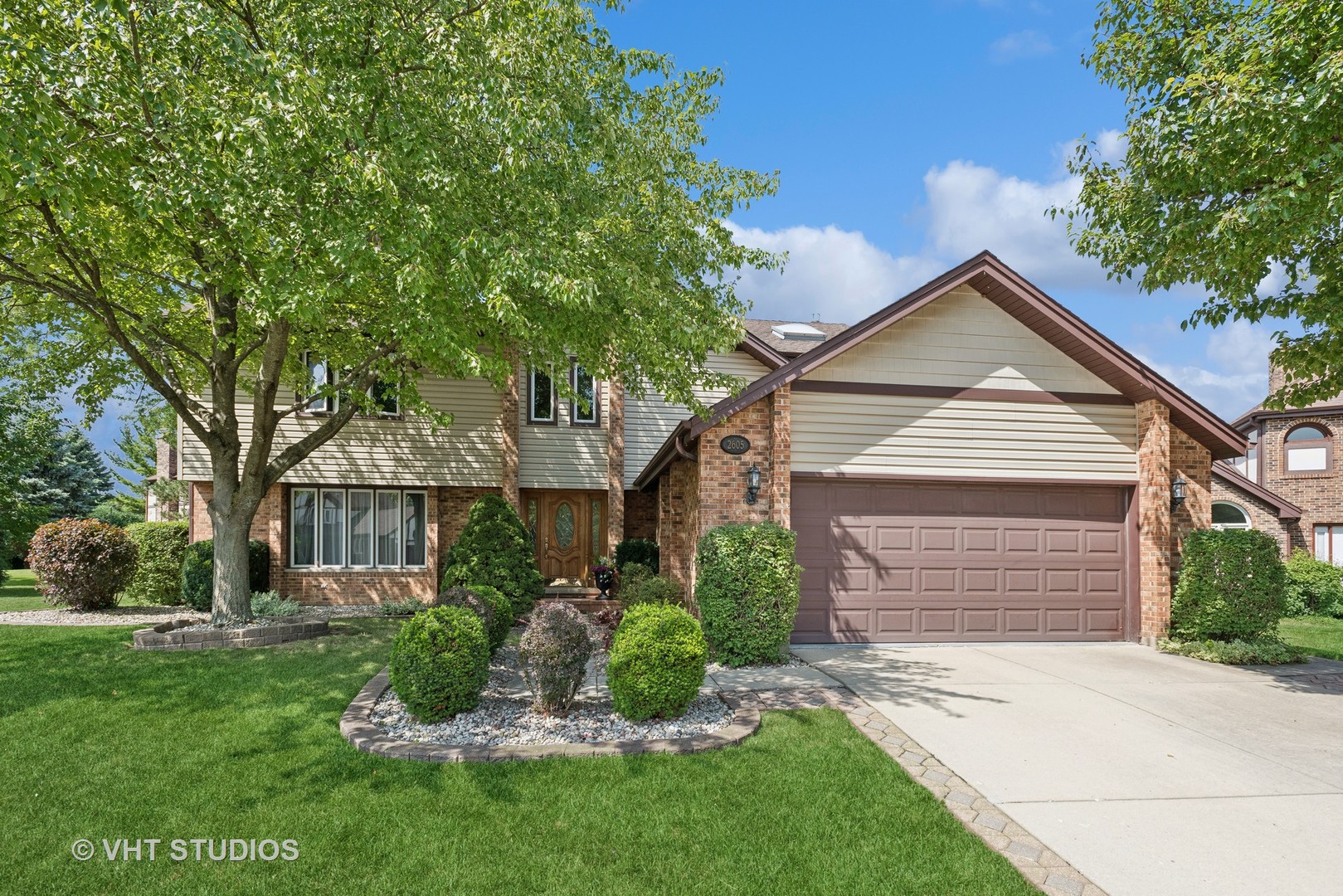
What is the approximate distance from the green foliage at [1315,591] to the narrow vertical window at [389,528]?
20.6 m

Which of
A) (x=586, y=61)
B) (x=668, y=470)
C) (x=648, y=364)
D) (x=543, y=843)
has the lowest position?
(x=543, y=843)

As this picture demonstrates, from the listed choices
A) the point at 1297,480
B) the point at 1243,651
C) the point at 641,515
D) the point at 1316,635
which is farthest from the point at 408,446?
the point at 1297,480

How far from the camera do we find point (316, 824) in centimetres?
467

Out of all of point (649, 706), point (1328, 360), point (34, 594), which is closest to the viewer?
point (649, 706)

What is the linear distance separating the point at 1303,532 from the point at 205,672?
28.7 meters

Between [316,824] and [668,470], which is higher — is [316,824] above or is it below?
below

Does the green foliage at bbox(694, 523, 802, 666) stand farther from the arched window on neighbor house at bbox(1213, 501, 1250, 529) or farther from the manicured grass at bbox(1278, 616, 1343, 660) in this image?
the arched window on neighbor house at bbox(1213, 501, 1250, 529)

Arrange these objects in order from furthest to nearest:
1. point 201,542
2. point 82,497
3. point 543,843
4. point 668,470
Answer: point 82,497 < point 201,542 < point 668,470 < point 543,843

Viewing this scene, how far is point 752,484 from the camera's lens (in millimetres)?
9961

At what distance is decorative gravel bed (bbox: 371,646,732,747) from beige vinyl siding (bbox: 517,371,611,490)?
8.72 m

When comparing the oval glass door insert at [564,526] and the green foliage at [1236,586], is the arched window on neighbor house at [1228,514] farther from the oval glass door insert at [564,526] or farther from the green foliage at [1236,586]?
the oval glass door insert at [564,526]

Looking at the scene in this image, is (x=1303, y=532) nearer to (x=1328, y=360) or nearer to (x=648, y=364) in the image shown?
(x=1328, y=360)

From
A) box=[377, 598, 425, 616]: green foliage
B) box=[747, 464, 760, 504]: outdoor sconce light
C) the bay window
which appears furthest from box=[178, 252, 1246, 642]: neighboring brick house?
the bay window

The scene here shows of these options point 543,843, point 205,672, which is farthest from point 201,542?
point 543,843
